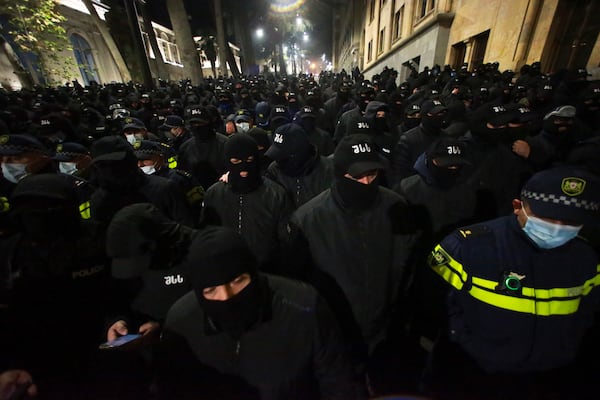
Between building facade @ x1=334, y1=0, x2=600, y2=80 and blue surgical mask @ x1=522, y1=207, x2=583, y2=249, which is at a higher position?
building facade @ x1=334, y1=0, x2=600, y2=80

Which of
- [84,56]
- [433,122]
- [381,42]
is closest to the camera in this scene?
[433,122]

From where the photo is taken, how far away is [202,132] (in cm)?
492

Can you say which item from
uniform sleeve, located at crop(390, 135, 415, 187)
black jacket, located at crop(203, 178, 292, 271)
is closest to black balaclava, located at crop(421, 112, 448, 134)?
uniform sleeve, located at crop(390, 135, 415, 187)

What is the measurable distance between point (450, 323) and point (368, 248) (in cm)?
78

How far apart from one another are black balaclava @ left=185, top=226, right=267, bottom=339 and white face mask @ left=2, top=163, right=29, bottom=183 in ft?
10.4

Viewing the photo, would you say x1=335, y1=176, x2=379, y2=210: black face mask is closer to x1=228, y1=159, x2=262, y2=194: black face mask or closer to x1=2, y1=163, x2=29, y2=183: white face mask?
x1=228, y1=159, x2=262, y2=194: black face mask

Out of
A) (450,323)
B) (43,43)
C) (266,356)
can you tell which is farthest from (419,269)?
(43,43)

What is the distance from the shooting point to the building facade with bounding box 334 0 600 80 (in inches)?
340

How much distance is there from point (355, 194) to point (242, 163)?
4.17 ft

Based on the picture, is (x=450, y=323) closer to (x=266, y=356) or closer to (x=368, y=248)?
(x=368, y=248)

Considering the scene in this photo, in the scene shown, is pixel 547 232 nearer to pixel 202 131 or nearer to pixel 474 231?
pixel 474 231

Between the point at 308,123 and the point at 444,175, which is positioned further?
the point at 308,123

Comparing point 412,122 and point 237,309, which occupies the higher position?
point 412,122

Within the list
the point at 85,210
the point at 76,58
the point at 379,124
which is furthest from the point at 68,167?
the point at 76,58
